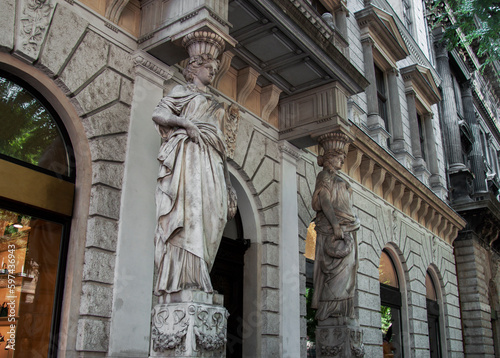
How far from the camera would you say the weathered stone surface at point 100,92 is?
251 inches

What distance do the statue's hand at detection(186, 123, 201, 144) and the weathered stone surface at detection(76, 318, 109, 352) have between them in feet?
7.88

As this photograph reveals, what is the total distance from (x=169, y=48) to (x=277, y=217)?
3891mm

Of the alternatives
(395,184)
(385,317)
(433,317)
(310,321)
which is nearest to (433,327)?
(433,317)

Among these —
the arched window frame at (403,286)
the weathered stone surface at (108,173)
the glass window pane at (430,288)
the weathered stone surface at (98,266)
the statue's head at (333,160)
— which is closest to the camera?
the weathered stone surface at (98,266)

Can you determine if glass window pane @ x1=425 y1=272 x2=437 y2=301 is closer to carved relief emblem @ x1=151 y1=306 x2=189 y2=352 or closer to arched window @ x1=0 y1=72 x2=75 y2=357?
arched window @ x1=0 y1=72 x2=75 y2=357

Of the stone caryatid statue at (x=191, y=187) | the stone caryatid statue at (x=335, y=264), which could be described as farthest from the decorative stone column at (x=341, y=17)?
the stone caryatid statue at (x=191, y=187)

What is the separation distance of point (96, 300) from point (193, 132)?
2.29m

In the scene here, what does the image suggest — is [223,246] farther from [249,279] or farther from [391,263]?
[391,263]

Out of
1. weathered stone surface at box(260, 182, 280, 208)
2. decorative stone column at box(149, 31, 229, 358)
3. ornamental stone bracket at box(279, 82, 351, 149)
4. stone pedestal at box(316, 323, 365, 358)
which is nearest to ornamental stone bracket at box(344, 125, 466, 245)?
ornamental stone bracket at box(279, 82, 351, 149)

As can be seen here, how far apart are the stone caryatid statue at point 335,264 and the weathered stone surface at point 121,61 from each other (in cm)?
384

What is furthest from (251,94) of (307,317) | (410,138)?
(410,138)

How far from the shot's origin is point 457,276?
2025 cm

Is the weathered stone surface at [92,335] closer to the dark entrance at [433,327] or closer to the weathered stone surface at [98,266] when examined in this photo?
the weathered stone surface at [98,266]

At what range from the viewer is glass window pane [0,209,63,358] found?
5586 mm
